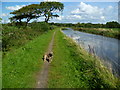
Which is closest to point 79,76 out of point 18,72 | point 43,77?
point 43,77

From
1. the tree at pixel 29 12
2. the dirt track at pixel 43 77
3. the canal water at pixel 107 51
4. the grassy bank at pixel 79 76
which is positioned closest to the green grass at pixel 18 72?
the dirt track at pixel 43 77

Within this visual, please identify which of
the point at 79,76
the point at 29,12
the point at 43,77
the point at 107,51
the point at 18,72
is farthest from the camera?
the point at 29,12

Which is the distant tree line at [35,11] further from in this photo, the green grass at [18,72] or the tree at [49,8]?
the green grass at [18,72]

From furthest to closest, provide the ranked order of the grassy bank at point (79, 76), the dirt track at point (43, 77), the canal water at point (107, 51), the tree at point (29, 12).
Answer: the tree at point (29, 12), the canal water at point (107, 51), the grassy bank at point (79, 76), the dirt track at point (43, 77)

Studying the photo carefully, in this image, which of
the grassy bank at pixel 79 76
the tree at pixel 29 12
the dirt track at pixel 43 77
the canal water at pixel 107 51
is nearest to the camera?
the dirt track at pixel 43 77

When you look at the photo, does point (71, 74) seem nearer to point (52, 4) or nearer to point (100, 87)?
point (100, 87)

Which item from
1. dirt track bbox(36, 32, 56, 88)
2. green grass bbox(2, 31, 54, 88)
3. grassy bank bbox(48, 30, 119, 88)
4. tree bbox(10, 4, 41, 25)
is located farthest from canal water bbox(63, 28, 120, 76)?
tree bbox(10, 4, 41, 25)

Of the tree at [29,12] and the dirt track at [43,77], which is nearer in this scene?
the dirt track at [43,77]

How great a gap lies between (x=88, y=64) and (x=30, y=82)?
554 cm

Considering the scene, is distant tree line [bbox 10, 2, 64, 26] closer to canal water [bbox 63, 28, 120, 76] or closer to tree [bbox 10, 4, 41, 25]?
tree [bbox 10, 4, 41, 25]

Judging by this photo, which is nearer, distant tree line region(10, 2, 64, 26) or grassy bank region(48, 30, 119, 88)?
grassy bank region(48, 30, 119, 88)

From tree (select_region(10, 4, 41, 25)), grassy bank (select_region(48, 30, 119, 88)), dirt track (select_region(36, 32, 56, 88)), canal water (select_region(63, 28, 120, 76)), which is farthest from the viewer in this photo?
tree (select_region(10, 4, 41, 25))

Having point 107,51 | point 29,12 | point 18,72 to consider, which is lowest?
point 107,51

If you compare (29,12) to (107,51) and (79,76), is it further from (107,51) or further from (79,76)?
(79,76)
